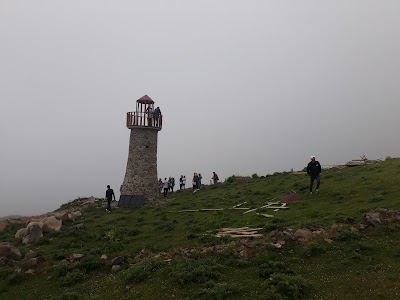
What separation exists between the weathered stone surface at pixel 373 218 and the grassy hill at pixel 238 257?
325mm

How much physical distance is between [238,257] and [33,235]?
15780 mm

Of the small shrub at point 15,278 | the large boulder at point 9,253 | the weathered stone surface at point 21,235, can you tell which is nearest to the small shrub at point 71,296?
the small shrub at point 15,278

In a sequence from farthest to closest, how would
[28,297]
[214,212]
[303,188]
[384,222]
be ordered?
[303,188] → [214,212] → [384,222] → [28,297]

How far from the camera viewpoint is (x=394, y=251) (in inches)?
570

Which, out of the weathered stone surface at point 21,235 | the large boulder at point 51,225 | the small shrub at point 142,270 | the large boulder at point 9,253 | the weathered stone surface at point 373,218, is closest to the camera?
the small shrub at point 142,270

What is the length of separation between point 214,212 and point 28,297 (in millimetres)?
14681

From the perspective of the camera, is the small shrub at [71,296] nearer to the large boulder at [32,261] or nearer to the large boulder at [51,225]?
the large boulder at [32,261]

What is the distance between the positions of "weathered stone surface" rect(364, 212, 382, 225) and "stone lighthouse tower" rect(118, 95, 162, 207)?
87.0ft

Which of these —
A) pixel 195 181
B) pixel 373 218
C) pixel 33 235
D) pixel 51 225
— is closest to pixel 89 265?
pixel 33 235

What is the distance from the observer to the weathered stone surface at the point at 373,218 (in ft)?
56.6

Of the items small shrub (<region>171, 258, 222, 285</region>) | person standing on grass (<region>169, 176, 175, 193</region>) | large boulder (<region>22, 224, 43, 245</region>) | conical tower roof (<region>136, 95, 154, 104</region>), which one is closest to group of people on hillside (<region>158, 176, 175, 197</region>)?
person standing on grass (<region>169, 176, 175, 193</region>)

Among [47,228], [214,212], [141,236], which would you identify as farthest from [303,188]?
[47,228]

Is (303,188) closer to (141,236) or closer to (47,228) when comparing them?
(141,236)

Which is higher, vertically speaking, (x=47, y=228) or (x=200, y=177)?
(x=200, y=177)
